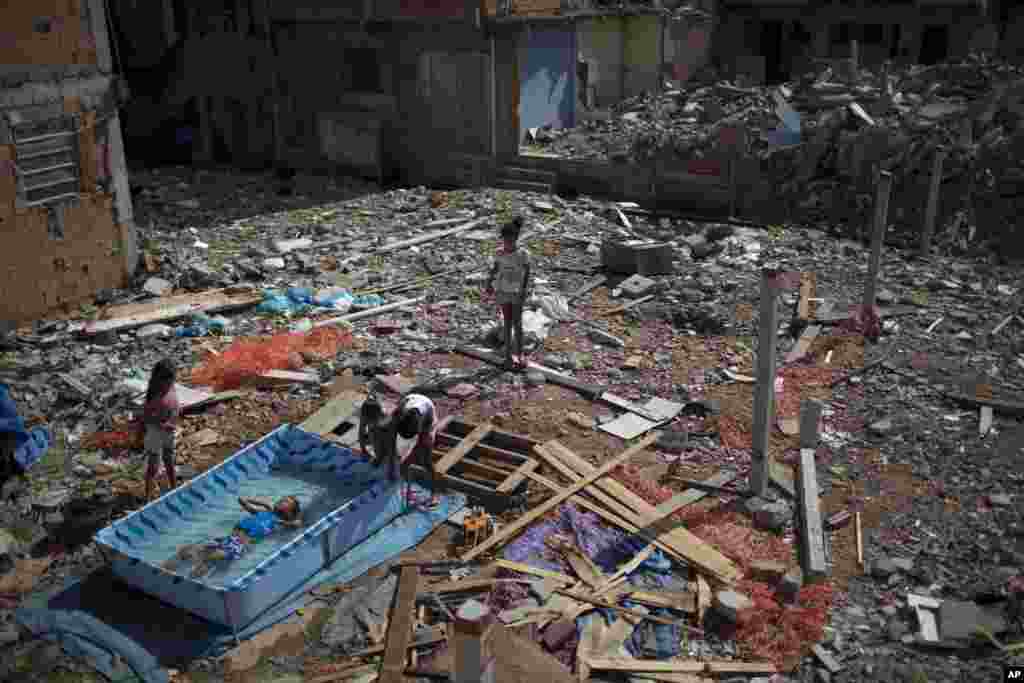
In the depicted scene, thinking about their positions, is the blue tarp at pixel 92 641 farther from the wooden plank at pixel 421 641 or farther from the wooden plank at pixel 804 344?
the wooden plank at pixel 804 344

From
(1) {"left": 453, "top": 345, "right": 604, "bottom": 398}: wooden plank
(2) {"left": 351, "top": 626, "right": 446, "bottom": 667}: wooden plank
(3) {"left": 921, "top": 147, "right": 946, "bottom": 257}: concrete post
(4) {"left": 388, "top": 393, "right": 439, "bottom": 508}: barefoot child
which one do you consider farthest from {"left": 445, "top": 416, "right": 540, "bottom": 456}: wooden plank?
(3) {"left": 921, "top": 147, "right": 946, "bottom": 257}: concrete post

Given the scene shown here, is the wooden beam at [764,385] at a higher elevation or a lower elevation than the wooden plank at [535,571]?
higher

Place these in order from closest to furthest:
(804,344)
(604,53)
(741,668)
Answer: (741,668), (804,344), (604,53)

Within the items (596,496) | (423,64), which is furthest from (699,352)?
(423,64)

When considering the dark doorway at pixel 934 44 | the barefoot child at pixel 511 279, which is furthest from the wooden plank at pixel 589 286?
the dark doorway at pixel 934 44

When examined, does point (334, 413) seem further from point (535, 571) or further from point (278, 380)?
point (535, 571)

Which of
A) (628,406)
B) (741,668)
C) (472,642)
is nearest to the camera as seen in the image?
(472,642)

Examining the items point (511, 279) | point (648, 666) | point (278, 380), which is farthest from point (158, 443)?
point (648, 666)

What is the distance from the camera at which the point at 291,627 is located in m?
5.96

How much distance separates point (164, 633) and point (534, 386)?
4562 millimetres

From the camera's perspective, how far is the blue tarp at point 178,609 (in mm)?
5820

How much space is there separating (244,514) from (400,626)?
6.30ft

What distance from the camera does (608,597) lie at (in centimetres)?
612

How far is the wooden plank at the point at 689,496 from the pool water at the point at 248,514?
2.39 metres
